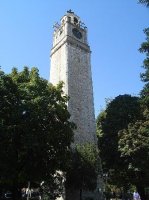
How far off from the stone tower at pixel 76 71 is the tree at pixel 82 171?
15.1ft

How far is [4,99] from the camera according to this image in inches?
1022

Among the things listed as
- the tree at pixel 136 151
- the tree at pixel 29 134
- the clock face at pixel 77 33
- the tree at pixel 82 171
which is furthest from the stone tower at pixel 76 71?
the tree at pixel 29 134

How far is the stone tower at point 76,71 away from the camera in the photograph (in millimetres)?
38469

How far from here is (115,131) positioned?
114 ft

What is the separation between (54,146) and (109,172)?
12.0m

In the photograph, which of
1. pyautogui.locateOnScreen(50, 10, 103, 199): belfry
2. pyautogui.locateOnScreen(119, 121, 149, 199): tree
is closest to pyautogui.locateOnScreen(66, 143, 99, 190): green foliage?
pyautogui.locateOnScreen(119, 121, 149, 199): tree

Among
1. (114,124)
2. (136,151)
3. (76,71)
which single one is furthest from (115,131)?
(76,71)

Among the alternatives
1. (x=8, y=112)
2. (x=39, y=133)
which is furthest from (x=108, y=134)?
(x=8, y=112)

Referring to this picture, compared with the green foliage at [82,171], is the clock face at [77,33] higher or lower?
higher

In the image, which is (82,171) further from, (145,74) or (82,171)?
(145,74)

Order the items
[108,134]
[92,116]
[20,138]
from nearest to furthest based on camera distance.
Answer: [20,138] < [108,134] < [92,116]

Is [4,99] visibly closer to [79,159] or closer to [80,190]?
[79,159]

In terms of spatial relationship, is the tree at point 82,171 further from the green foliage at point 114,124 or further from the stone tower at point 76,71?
the stone tower at point 76,71

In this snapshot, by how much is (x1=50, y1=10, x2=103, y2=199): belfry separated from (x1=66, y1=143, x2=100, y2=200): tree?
4.22 metres
